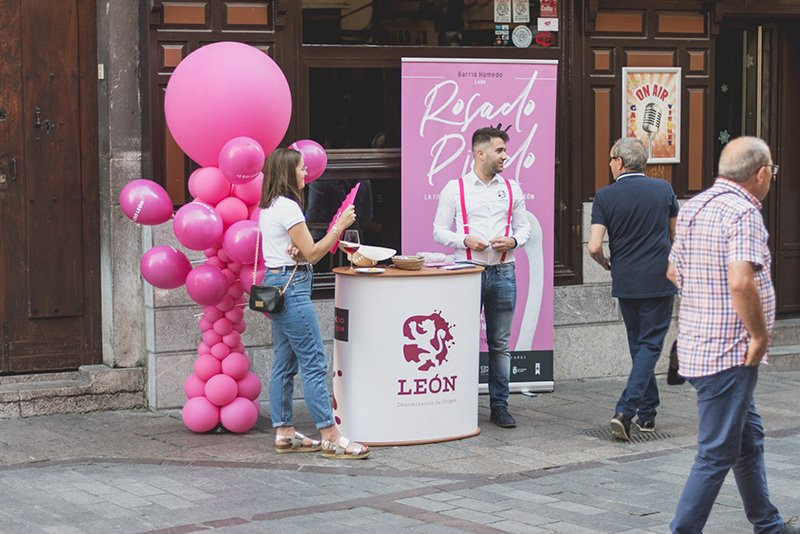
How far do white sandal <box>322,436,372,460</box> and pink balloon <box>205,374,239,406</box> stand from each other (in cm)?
82

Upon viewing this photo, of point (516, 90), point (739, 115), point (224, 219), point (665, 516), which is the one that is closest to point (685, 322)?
point (665, 516)

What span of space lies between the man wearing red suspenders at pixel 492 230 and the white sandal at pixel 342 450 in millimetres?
1321

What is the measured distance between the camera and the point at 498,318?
28.3 ft

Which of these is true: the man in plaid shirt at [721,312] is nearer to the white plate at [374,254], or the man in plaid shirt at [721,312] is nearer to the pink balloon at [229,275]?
the white plate at [374,254]

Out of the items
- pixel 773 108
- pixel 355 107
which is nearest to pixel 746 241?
pixel 355 107

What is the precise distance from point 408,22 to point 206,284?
299 cm

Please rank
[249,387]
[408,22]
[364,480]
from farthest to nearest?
[408,22], [249,387], [364,480]

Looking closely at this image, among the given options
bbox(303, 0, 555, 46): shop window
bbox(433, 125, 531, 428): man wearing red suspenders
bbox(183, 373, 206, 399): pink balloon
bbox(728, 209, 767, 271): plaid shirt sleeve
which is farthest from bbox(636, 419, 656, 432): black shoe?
bbox(728, 209, 767, 271): plaid shirt sleeve

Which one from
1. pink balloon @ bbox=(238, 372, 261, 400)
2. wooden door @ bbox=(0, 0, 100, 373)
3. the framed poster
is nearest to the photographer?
pink balloon @ bbox=(238, 372, 261, 400)

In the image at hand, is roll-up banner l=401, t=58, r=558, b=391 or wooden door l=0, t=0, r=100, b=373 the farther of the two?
roll-up banner l=401, t=58, r=558, b=391

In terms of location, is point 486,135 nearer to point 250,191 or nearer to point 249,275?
point 250,191

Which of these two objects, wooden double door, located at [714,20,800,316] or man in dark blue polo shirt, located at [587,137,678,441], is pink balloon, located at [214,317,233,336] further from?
wooden double door, located at [714,20,800,316]

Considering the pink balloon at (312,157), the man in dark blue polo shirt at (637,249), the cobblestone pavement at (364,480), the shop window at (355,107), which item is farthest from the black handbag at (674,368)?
the shop window at (355,107)

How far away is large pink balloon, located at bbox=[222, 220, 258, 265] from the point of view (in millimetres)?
7656
